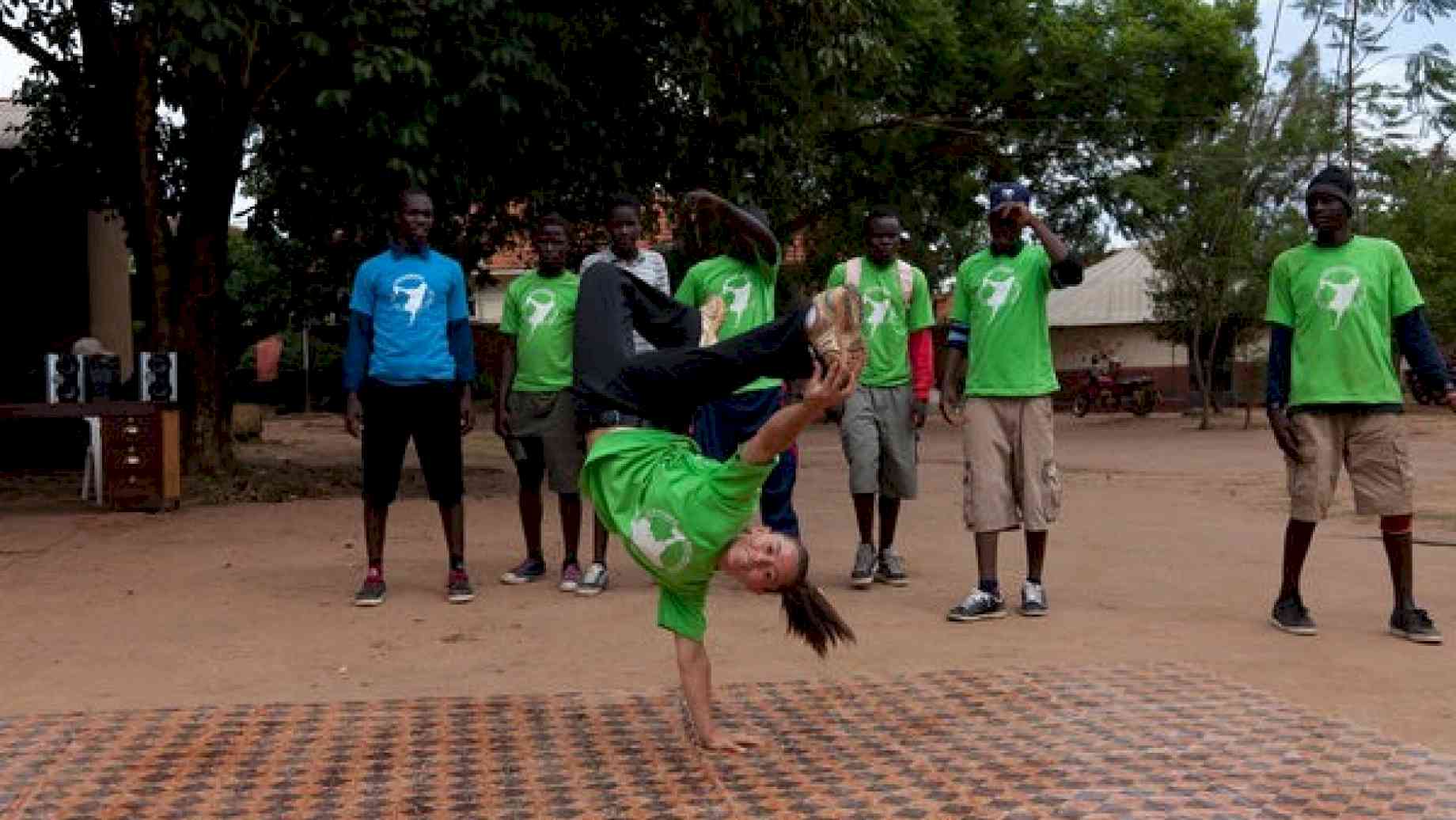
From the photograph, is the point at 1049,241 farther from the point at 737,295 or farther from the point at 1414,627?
the point at 1414,627

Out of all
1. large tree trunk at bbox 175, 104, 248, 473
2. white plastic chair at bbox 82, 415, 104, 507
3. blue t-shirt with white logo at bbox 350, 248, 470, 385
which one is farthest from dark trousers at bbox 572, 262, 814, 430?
large tree trunk at bbox 175, 104, 248, 473

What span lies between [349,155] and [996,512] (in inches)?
249

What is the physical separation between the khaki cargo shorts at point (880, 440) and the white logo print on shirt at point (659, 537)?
3.06 metres

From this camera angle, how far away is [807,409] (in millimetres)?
3617

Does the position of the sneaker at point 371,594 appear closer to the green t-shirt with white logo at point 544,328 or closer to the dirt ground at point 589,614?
the dirt ground at point 589,614

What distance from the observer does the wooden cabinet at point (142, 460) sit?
1025cm

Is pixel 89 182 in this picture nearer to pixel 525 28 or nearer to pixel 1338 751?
pixel 525 28

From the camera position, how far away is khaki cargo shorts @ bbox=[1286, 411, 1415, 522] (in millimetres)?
5910

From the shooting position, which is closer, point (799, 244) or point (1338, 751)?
point (1338, 751)

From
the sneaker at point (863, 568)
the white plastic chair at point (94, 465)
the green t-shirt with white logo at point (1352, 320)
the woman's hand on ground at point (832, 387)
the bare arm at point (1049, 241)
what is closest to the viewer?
the woman's hand on ground at point (832, 387)

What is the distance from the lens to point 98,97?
1177cm

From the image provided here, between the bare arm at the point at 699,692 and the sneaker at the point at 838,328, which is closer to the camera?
the sneaker at the point at 838,328

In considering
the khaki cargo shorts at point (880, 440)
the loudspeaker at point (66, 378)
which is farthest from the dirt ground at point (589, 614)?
the loudspeaker at point (66, 378)

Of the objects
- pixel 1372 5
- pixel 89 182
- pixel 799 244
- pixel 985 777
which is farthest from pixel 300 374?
pixel 985 777
